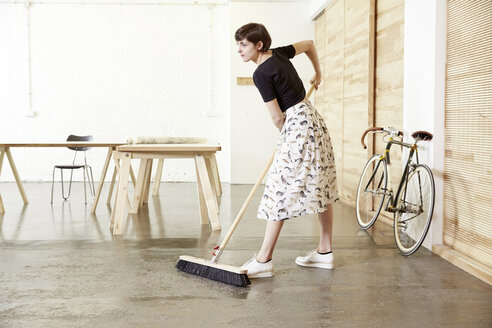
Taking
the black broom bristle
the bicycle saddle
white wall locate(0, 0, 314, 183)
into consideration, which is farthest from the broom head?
white wall locate(0, 0, 314, 183)

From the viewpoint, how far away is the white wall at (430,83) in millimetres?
3682

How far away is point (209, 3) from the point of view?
29.7 feet

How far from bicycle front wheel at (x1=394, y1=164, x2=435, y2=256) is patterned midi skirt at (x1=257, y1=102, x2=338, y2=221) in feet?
2.59

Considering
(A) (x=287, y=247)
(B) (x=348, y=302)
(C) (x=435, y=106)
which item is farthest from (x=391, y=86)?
(B) (x=348, y=302)

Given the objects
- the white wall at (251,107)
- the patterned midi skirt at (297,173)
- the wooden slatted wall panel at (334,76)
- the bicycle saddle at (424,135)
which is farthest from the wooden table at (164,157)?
the white wall at (251,107)

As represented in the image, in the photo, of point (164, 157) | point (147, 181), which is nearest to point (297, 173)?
point (164, 157)

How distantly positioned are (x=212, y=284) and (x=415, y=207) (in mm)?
1758

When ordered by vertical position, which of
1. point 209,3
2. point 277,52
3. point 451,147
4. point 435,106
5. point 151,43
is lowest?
point 451,147

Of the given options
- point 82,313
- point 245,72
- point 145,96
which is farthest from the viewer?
point 145,96

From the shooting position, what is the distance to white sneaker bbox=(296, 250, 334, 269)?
3336 millimetres

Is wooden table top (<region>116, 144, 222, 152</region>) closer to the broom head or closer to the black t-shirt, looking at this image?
the broom head

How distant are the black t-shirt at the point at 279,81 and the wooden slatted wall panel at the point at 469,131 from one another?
1033 mm

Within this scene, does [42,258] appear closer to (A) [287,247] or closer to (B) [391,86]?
(A) [287,247]

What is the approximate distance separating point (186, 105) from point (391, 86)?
4859 mm
